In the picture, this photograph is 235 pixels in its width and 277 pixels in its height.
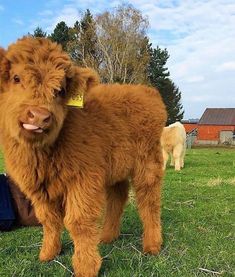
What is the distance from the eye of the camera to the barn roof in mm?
80012

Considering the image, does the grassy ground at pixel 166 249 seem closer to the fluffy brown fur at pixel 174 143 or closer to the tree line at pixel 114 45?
the fluffy brown fur at pixel 174 143

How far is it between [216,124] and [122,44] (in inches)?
1677

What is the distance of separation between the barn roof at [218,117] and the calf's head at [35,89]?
76.9 metres

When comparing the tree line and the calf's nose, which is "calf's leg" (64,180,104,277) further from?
the tree line

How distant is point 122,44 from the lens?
40.9 m

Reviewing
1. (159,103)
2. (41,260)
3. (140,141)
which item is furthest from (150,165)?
(41,260)

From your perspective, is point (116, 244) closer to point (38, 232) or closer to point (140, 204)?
point (140, 204)

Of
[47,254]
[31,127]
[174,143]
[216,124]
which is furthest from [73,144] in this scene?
[216,124]

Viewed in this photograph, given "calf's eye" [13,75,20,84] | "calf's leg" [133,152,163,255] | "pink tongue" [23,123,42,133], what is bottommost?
"calf's leg" [133,152,163,255]

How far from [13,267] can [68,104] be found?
159 centimetres

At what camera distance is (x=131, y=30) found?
40.8 meters

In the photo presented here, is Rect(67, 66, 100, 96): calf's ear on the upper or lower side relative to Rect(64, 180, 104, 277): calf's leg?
upper

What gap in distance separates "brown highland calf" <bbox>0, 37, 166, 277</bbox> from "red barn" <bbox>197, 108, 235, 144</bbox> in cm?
6924

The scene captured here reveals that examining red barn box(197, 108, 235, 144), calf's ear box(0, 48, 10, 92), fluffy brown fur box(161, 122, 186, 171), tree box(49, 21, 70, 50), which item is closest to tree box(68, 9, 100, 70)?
tree box(49, 21, 70, 50)
